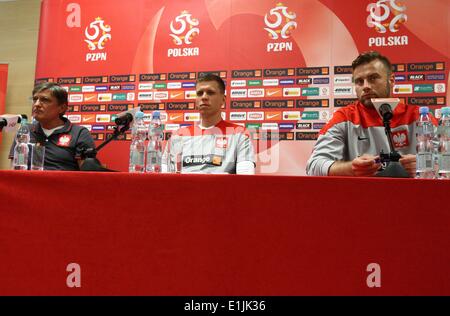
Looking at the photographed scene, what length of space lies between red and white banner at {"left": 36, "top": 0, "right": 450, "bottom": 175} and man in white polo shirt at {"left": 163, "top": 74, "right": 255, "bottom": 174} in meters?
0.70

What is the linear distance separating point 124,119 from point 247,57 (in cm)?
182

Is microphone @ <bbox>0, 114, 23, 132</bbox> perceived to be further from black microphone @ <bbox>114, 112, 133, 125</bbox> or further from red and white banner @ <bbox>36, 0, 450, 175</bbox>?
red and white banner @ <bbox>36, 0, 450, 175</bbox>

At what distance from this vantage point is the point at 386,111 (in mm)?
1322

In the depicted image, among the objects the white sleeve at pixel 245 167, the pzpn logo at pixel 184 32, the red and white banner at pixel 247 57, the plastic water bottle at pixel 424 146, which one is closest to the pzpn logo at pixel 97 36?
the red and white banner at pixel 247 57

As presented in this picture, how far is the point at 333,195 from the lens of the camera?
0.97m

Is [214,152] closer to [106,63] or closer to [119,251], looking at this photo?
[119,251]

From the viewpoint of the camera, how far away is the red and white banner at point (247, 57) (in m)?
2.94

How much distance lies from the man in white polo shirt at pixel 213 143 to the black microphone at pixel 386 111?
2.81 feet

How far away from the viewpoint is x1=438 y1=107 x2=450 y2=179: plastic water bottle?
1.35 m

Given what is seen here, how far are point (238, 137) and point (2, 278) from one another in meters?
1.52

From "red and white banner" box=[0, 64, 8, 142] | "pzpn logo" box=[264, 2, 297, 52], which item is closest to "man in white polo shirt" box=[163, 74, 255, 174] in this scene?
"pzpn logo" box=[264, 2, 297, 52]

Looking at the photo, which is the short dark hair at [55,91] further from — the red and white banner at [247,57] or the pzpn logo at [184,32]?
the pzpn logo at [184,32]

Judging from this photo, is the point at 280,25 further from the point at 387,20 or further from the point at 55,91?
the point at 55,91

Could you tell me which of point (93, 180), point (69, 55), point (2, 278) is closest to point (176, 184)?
point (93, 180)
